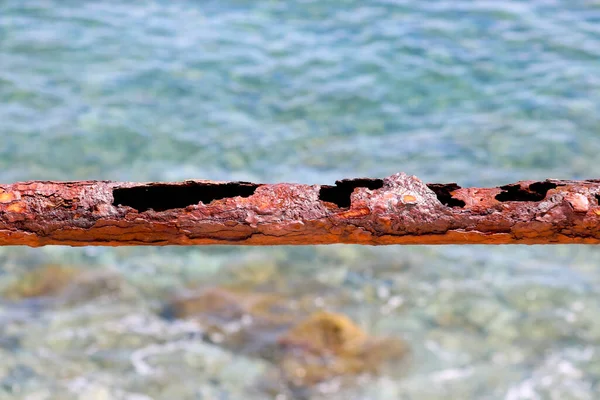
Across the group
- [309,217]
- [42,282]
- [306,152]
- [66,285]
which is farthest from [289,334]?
[309,217]

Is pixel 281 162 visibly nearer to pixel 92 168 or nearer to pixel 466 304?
pixel 92 168

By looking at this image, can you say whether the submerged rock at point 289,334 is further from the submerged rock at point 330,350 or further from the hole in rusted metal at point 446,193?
the hole in rusted metal at point 446,193

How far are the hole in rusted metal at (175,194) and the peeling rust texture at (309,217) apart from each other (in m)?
0.03

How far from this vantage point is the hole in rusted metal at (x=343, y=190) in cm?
165

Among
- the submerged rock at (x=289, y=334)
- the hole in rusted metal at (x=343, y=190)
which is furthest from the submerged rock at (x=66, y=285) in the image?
the hole in rusted metal at (x=343, y=190)

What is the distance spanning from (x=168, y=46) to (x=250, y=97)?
1.61 meters

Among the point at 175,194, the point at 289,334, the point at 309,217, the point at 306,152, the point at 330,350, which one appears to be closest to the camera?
the point at 309,217

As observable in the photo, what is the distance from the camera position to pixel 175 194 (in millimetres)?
1710

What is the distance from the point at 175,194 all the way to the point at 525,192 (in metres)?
0.85

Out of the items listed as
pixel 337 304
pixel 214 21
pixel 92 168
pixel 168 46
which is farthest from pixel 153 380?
pixel 214 21

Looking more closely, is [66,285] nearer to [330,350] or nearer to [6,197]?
[330,350]

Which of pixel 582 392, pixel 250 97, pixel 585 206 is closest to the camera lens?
pixel 585 206

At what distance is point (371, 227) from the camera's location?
1595 millimetres

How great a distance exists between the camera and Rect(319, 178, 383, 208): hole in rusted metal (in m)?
1.65
